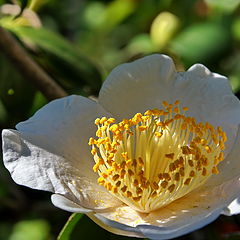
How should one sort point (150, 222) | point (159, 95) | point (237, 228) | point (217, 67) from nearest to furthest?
1. point (150, 222)
2. point (159, 95)
3. point (237, 228)
4. point (217, 67)

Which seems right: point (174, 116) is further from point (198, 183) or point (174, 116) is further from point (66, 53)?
point (66, 53)

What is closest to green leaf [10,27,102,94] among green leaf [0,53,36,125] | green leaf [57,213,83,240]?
green leaf [0,53,36,125]

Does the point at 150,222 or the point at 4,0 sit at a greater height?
the point at 4,0

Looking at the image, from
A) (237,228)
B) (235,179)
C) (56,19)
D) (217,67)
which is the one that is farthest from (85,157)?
(56,19)

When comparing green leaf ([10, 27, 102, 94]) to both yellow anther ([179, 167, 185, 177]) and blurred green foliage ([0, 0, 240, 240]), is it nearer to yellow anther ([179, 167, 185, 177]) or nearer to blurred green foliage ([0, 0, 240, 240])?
blurred green foliage ([0, 0, 240, 240])

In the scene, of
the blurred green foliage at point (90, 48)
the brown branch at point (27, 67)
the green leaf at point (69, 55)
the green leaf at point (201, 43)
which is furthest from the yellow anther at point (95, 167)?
the green leaf at point (201, 43)

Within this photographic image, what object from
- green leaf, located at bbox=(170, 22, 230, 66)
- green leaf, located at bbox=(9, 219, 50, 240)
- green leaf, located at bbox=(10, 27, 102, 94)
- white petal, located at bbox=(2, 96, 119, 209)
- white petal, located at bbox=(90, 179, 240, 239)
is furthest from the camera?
green leaf, located at bbox=(170, 22, 230, 66)

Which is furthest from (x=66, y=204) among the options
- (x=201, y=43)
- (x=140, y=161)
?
(x=201, y=43)
